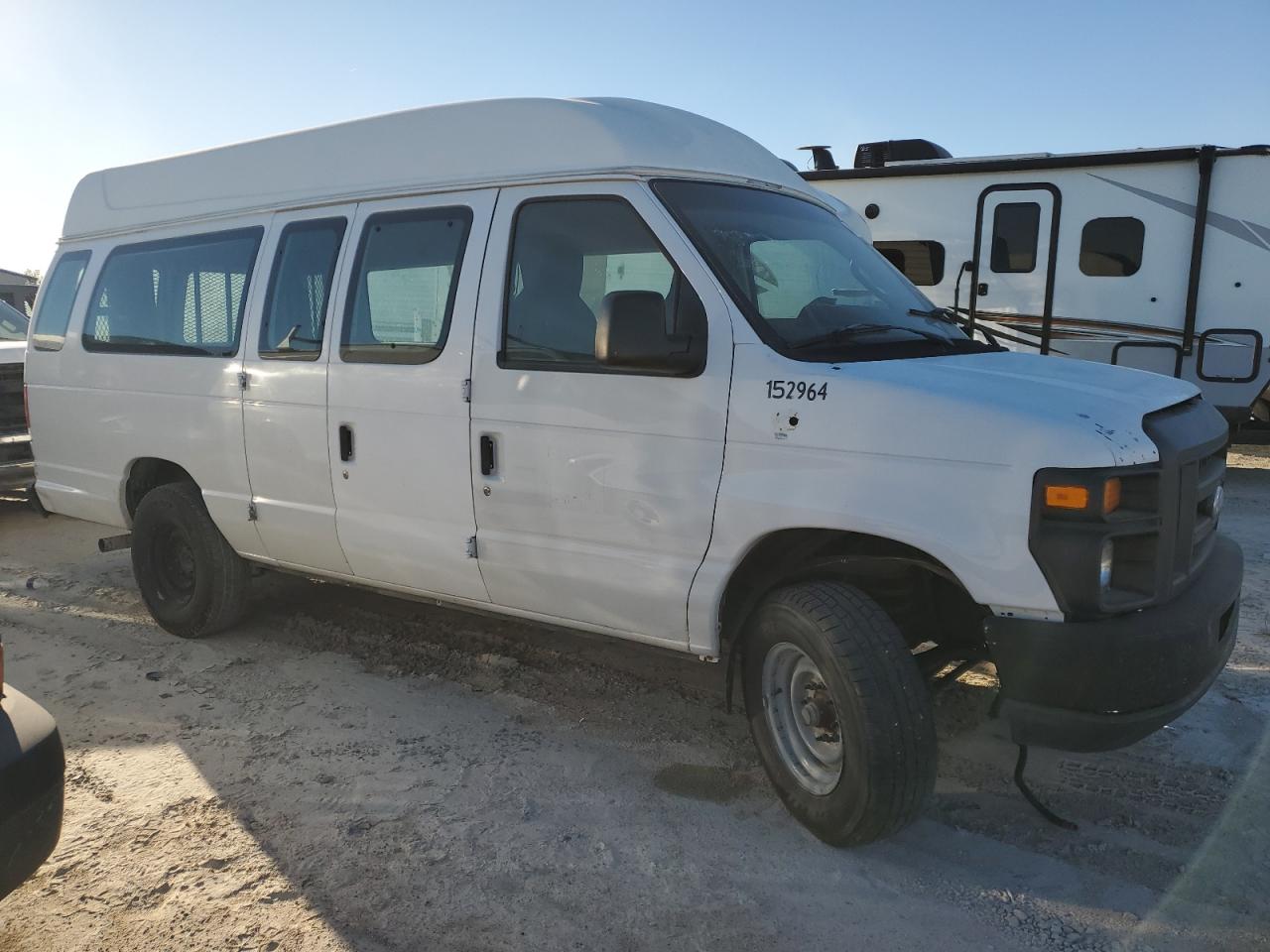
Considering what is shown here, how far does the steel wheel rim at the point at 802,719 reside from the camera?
3.27m

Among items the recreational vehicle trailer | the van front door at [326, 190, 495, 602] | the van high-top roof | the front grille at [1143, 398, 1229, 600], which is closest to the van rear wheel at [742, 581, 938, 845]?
the front grille at [1143, 398, 1229, 600]

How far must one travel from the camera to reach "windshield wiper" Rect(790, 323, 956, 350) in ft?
10.7

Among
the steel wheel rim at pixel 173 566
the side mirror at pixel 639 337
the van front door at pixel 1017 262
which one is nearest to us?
the side mirror at pixel 639 337

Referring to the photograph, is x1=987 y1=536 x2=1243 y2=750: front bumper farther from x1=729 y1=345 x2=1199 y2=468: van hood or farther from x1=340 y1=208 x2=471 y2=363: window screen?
x1=340 y1=208 x2=471 y2=363: window screen

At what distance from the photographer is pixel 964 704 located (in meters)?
4.31

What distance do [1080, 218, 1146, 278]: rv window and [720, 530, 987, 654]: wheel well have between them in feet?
23.0

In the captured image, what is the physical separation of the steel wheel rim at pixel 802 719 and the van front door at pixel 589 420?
38 cm

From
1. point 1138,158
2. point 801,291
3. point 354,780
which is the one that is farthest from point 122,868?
point 1138,158

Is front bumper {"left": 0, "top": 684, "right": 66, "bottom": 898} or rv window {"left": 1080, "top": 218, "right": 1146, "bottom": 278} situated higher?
rv window {"left": 1080, "top": 218, "right": 1146, "bottom": 278}

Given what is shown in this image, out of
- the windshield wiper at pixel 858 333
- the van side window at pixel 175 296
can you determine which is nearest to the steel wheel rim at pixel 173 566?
the van side window at pixel 175 296

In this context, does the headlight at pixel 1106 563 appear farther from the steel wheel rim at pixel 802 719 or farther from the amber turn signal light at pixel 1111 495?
the steel wheel rim at pixel 802 719

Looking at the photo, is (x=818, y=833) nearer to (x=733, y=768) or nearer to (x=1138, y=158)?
(x=733, y=768)

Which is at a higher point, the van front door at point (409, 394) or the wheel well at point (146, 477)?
the van front door at point (409, 394)

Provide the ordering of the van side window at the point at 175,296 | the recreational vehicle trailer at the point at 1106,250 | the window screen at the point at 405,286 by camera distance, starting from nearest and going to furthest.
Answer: the window screen at the point at 405,286 < the van side window at the point at 175,296 < the recreational vehicle trailer at the point at 1106,250
